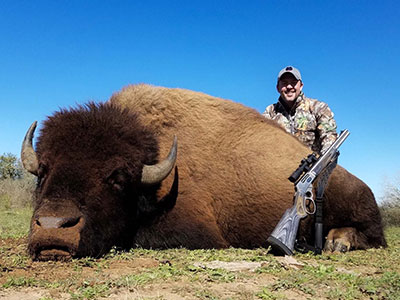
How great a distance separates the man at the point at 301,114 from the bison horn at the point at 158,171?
366 centimetres

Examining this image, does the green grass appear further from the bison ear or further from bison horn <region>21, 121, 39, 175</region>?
bison horn <region>21, 121, 39, 175</region>

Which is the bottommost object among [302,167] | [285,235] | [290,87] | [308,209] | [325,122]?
[285,235]

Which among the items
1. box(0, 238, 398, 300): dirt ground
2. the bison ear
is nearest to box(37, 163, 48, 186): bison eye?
the bison ear

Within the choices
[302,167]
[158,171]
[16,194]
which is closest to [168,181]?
[158,171]

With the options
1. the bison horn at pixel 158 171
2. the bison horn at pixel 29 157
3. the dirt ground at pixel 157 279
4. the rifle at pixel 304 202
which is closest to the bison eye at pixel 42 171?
the bison horn at pixel 29 157

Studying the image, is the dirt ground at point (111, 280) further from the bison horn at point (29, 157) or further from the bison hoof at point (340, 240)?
the bison hoof at point (340, 240)

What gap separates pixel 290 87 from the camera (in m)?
7.75

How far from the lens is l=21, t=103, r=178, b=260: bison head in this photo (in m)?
3.52

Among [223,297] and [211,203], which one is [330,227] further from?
[223,297]

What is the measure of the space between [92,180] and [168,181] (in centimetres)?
104

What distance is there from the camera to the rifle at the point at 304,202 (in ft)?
13.7

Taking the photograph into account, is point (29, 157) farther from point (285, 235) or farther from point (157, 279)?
point (285, 235)

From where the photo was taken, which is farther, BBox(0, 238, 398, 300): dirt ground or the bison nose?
the bison nose

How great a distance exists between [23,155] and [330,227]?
394cm
